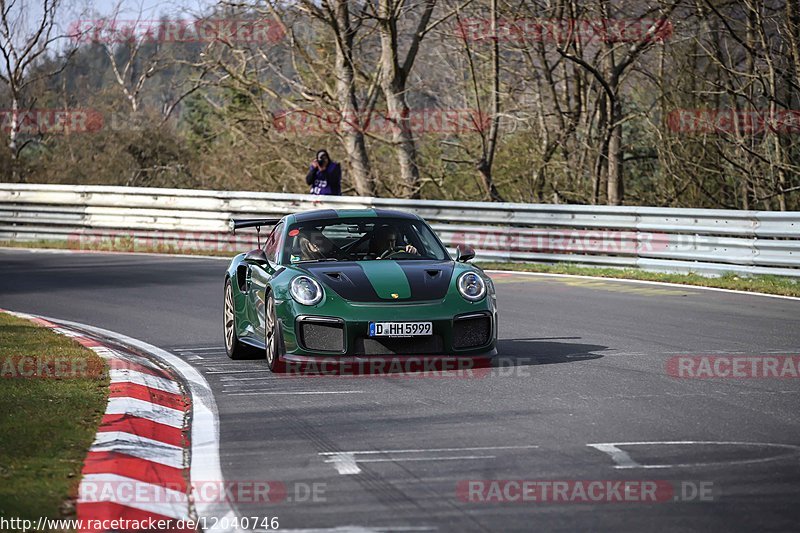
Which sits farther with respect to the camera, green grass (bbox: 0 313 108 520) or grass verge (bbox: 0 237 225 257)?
grass verge (bbox: 0 237 225 257)

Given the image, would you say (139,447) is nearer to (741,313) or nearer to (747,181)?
(741,313)

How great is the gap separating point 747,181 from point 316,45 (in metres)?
9.70

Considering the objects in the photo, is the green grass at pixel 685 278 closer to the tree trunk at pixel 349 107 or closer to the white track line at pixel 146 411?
the tree trunk at pixel 349 107

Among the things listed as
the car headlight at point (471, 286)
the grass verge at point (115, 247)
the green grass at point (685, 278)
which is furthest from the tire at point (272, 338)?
the grass verge at point (115, 247)

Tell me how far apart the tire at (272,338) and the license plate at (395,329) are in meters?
0.73

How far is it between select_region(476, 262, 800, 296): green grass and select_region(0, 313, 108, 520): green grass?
8745mm

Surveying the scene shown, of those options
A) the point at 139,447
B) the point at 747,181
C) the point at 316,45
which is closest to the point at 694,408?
the point at 139,447

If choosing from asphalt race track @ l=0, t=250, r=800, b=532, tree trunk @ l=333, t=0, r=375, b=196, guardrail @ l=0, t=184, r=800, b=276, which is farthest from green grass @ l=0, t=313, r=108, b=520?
tree trunk @ l=333, t=0, r=375, b=196

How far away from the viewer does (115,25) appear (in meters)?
36.6

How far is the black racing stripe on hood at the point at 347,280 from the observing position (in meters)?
8.95

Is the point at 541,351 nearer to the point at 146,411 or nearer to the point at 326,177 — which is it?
the point at 146,411

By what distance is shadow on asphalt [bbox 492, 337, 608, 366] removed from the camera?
31.7 ft

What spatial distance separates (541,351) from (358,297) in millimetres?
2038

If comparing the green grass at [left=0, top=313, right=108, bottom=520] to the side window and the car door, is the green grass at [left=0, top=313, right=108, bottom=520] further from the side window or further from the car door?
the side window
